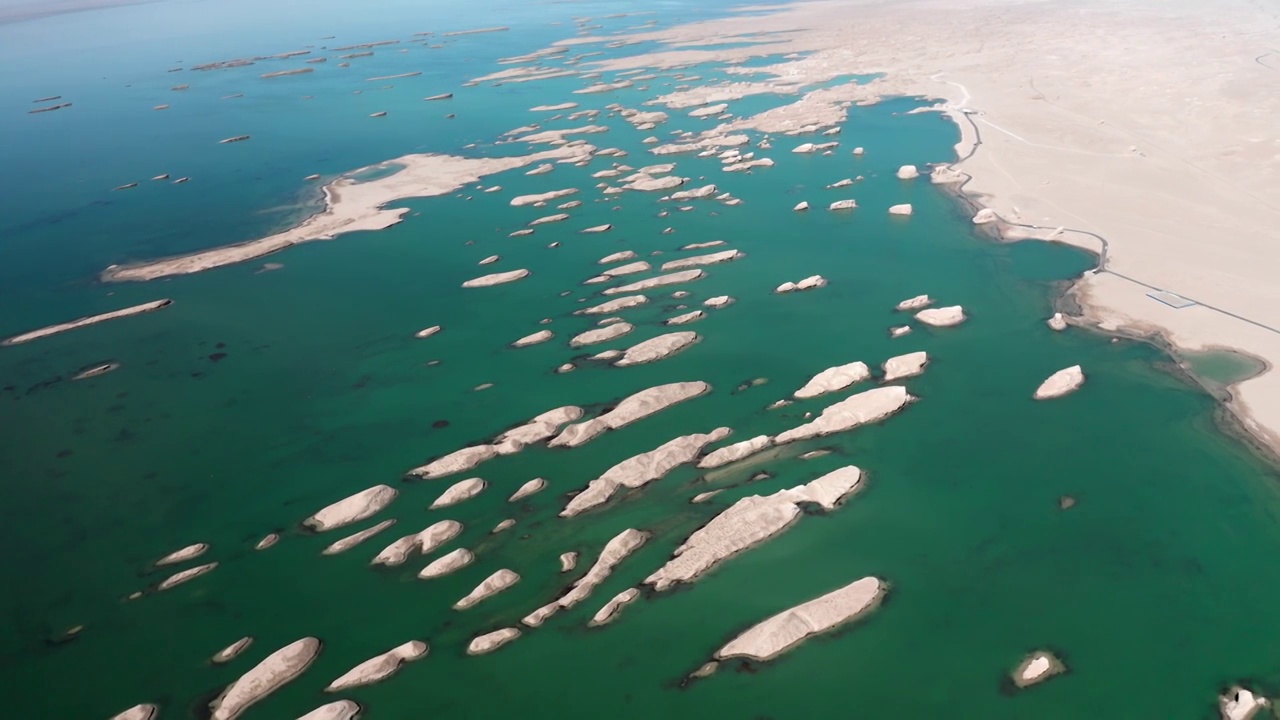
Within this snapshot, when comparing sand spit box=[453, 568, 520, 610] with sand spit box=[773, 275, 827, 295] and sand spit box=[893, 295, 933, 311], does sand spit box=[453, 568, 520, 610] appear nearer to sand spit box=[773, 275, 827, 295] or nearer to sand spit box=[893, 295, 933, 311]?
sand spit box=[773, 275, 827, 295]

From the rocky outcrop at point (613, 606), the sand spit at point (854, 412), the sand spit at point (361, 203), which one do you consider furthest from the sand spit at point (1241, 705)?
the sand spit at point (361, 203)

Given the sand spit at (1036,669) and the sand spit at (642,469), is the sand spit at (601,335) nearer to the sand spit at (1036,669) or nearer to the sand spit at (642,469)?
the sand spit at (642,469)

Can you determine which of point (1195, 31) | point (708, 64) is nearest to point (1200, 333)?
point (708, 64)

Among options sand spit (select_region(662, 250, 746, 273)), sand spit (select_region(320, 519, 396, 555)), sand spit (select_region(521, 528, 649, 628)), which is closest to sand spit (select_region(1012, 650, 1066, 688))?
sand spit (select_region(521, 528, 649, 628))

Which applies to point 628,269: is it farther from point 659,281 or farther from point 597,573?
point 597,573

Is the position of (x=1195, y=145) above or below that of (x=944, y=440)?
above

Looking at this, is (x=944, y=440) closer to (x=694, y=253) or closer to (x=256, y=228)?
(x=694, y=253)
